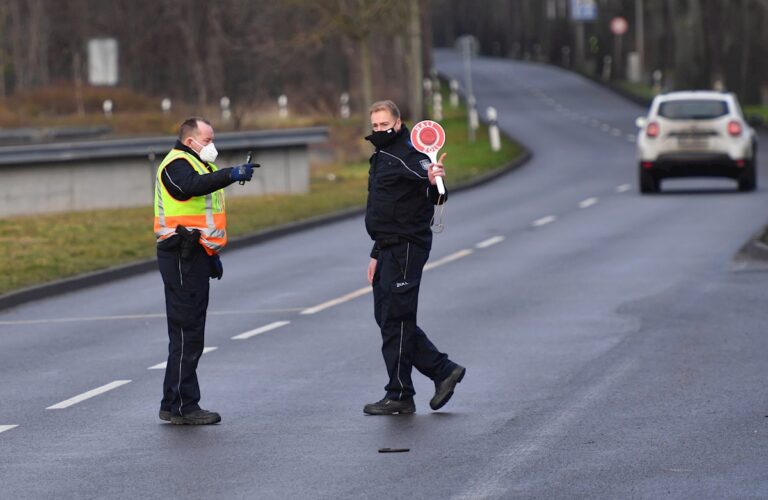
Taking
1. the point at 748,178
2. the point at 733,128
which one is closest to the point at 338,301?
the point at 733,128

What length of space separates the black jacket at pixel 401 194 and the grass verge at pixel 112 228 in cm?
881

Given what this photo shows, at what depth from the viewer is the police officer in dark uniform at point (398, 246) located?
1052 cm

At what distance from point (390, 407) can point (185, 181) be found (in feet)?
5.62

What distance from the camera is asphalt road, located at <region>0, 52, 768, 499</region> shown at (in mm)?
8641

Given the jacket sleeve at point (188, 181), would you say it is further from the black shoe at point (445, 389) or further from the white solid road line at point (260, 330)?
the white solid road line at point (260, 330)

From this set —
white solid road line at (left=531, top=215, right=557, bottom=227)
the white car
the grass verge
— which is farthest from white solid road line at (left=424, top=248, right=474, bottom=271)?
the white car

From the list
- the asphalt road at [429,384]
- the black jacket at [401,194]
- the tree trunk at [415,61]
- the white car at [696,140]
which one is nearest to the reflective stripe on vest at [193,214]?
the black jacket at [401,194]

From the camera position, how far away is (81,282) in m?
20.0

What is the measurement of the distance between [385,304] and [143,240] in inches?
564

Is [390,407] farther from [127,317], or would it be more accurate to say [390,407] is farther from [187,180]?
[127,317]

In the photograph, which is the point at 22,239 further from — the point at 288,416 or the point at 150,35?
the point at 150,35

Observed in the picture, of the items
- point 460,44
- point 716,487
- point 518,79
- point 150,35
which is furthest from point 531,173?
point 518,79

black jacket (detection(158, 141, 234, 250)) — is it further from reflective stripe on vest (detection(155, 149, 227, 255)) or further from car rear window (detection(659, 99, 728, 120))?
car rear window (detection(659, 99, 728, 120))

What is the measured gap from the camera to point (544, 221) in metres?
27.2
